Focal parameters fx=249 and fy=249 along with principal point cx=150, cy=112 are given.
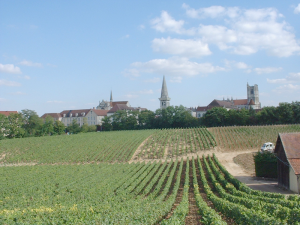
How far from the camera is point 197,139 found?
44.9 meters

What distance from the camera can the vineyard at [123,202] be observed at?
370 inches

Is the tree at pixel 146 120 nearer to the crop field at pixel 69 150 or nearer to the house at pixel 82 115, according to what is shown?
the house at pixel 82 115

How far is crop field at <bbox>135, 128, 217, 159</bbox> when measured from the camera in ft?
125

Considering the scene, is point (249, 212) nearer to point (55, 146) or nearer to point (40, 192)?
point (40, 192)

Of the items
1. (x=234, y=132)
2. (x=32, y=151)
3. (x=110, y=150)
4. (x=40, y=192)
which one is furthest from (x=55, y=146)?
(x=234, y=132)

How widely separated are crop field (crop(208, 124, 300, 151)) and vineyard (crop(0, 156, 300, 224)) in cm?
2092

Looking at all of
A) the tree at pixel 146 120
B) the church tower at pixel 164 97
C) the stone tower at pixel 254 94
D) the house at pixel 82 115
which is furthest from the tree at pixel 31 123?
the stone tower at pixel 254 94

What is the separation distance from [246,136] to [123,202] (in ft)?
118

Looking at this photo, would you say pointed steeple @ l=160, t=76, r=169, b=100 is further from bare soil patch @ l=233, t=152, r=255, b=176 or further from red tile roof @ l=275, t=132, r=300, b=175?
red tile roof @ l=275, t=132, r=300, b=175

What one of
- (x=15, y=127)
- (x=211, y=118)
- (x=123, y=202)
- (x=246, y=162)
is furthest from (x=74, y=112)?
(x=123, y=202)

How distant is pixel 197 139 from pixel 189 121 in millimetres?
32744

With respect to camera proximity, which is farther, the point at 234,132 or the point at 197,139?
the point at 234,132

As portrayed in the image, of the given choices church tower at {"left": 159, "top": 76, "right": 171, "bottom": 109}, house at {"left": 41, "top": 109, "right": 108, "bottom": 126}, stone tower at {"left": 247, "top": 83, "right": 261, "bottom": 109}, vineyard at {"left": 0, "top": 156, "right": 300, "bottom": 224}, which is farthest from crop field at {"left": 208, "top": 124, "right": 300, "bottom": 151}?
stone tower at {"left": 247, "top": 83, "right": 261, "bottom": 109}

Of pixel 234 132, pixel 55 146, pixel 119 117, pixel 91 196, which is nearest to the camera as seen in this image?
pixel 91 196
